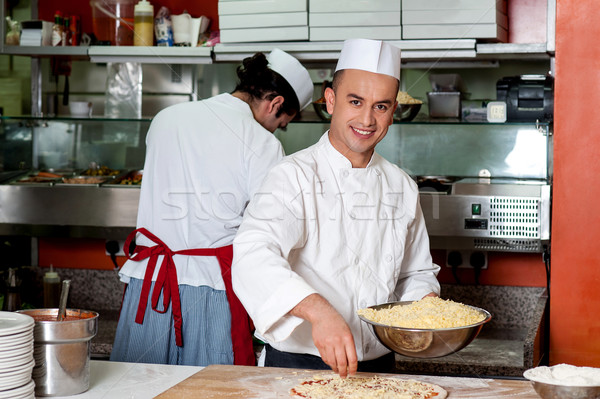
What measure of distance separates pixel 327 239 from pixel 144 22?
6.26 feet

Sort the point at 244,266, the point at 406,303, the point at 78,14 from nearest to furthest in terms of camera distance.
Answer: the point at 244,266, the point at 406,303, the point at 78,14

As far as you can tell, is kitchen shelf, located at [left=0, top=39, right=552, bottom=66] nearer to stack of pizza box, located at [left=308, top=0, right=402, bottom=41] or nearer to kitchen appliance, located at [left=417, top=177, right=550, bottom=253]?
stack of pizza box, located at [left=308, top=0, right=402, bottom=41]

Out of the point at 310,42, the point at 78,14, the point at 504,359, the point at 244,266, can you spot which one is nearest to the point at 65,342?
the point at 244,266

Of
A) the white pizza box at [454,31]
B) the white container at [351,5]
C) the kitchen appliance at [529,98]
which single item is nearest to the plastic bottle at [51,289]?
the white container at [351,5]

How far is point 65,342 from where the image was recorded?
1.63 metres

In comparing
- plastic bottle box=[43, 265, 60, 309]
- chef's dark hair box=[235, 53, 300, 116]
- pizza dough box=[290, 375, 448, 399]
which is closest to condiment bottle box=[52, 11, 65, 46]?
plastic bottle box=[43, 265, 60, 309]

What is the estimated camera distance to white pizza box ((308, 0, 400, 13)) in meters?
3.02

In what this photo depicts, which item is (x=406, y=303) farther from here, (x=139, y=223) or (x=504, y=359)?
(x=139, y=223)

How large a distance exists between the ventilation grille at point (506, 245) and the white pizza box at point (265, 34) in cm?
112

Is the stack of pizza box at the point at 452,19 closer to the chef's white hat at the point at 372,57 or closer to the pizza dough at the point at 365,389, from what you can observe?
the chef's white hat at the point at 372,57

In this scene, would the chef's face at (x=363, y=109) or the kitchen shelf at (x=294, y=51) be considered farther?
the kitchen shelf at (x=294, y=51)

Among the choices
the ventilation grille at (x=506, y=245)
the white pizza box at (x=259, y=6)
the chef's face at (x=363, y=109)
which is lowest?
the ventilation grille at (x=506, y=245)

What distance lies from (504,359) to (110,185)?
1805mm

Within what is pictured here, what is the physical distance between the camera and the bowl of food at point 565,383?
55.9 inches
